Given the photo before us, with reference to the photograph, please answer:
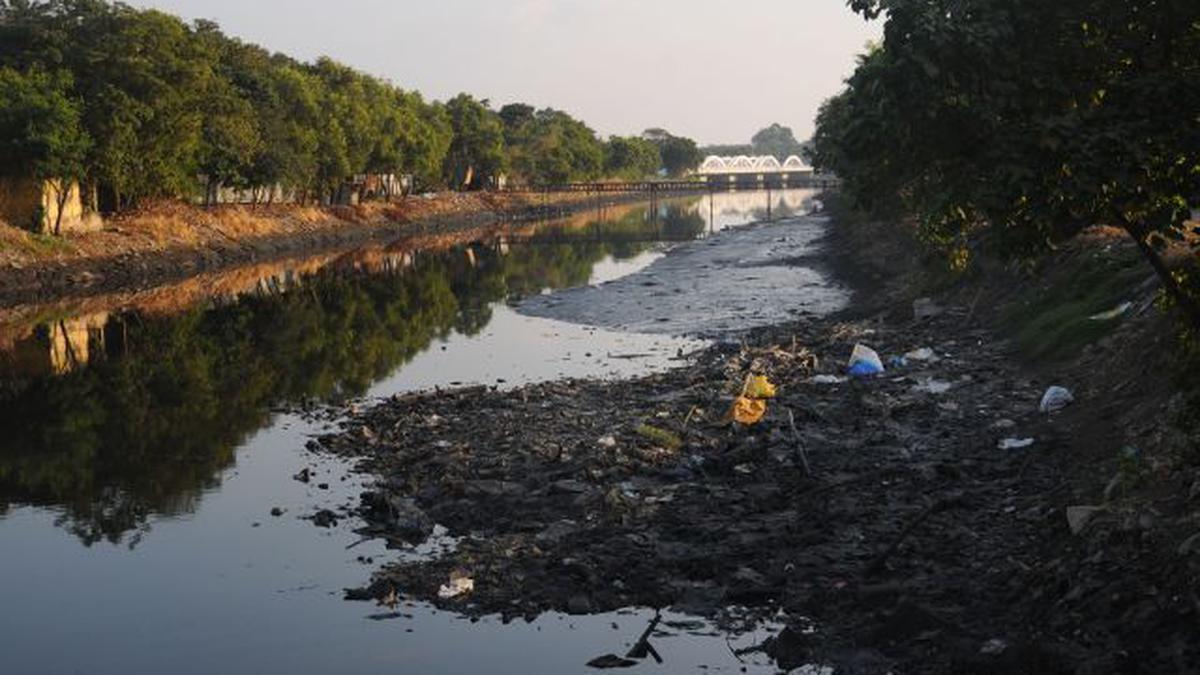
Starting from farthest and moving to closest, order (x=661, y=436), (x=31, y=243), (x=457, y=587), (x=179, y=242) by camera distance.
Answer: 1. (x=179, y=242)
2. (x=31, y=243)
3. (x=661, y=436)
4. (x=457, y=587)

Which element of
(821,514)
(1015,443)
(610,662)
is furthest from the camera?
(1015,443)

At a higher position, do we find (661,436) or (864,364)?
(864,364)

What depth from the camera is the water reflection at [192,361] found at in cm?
2205

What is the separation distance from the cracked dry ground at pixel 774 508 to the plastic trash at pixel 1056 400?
0.73ft

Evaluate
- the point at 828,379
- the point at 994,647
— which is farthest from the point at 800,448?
the point at 994,647

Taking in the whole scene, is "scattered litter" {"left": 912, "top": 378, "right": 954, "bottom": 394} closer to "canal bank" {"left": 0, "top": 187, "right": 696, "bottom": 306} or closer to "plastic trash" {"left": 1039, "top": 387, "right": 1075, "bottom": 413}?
"plastic trash" {"left": 1039, "top": 387, "right": 1075, "bottom": 413}

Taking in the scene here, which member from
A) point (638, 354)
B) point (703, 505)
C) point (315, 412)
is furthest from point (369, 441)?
point (638, 354)

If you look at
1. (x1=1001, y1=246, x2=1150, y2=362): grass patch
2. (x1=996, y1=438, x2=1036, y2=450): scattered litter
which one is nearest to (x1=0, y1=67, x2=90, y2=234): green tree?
(x1=1001, y1=246, x2=1150, y2=362): grass patch

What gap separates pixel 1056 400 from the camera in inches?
759

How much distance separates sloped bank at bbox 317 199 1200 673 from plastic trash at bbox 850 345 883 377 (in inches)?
24.9

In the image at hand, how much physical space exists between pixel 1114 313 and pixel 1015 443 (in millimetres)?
6615

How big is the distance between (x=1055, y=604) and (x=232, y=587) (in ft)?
34.8

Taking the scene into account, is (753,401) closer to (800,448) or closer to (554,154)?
(800,448)

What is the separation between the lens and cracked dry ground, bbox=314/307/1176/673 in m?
12.2
